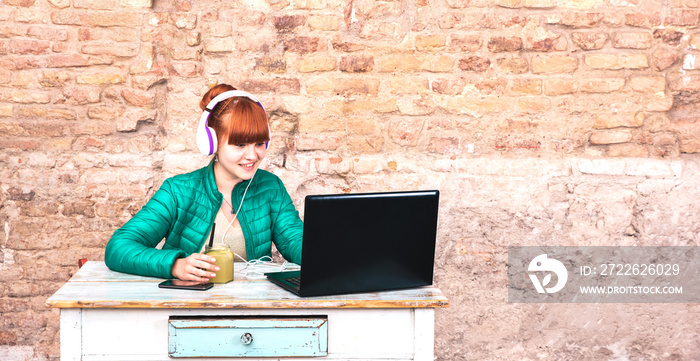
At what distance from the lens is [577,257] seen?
318 centimetres

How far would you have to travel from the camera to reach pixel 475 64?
313 centimetres

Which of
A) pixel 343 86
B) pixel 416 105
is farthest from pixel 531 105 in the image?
pixel 343 86

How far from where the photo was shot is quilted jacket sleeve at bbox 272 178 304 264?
238 cm

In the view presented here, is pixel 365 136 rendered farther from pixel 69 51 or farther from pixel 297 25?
pixel 69 51

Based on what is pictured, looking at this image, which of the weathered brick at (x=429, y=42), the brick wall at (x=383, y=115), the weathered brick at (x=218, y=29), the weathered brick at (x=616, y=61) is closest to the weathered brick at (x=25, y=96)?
the brick wall at (x=383, y=115)

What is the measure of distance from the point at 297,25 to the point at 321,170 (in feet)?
2.36

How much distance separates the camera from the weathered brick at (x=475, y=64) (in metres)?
3.13

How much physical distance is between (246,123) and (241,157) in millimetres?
123

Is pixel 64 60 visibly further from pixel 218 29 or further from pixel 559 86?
pixel 559 86

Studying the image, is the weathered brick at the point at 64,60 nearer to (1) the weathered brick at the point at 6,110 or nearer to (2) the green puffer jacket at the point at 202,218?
(1) the weathered brick at the point at 6,110

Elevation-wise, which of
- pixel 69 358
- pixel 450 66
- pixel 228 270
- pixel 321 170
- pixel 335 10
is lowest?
pixel 69 358

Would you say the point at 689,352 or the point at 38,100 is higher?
the point at 38,100

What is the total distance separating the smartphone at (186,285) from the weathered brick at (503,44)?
6.33ft

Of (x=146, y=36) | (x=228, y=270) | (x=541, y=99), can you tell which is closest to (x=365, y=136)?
(x=541, y=99)
